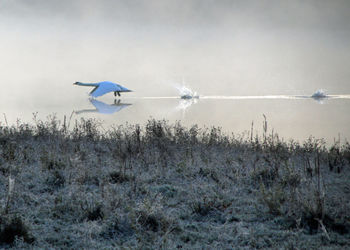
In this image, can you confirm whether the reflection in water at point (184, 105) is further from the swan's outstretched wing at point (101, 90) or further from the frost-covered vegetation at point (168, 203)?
the frost-covered vegetation at point (168, 203)

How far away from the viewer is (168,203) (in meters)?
4.64

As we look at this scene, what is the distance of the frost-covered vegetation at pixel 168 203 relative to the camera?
3.57 meters

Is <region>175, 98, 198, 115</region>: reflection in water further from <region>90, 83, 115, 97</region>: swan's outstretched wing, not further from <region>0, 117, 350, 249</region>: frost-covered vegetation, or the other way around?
<region>0, 117, 350, 249</region>: frost-covered vegetation

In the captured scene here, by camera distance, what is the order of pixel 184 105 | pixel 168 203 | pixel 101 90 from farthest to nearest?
1. pixel 101 90
2. pixel 184 105
3. pixel 168 203

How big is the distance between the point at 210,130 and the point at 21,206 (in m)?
6.12

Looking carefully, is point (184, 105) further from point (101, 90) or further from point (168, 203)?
point (168, 203)

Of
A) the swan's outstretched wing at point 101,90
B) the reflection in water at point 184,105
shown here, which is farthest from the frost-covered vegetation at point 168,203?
the swan's outstretched wing at point 101,90

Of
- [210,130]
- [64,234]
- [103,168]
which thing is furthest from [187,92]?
[64,234]

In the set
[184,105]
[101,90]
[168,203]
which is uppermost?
[101,90]

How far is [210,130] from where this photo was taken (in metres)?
9.71

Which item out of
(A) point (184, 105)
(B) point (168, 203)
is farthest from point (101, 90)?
(B) point (168, 203)

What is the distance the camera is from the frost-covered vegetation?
3.57 meters

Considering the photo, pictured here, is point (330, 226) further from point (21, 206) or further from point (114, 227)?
point (21, 206)

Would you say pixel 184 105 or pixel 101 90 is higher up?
pixel 101 90
